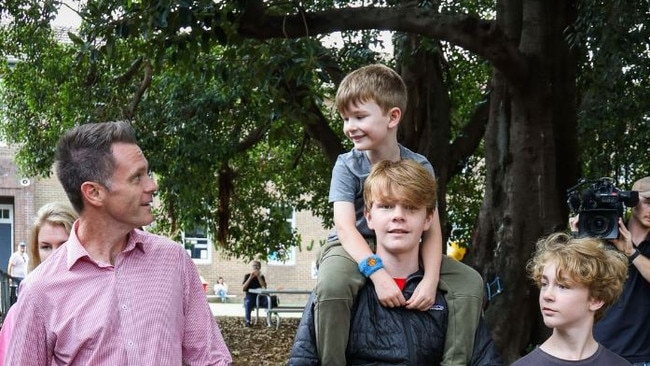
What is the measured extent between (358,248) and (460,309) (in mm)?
455

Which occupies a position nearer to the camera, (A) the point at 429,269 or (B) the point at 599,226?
(A) the point at 429,269

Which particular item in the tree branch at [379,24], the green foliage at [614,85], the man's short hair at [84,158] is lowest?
the man's short hair at [84,158]

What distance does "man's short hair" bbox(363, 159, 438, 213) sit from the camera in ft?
13.3

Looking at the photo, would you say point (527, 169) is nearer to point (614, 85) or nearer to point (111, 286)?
point (614, 85)

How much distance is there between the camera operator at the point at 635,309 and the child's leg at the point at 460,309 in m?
1.76

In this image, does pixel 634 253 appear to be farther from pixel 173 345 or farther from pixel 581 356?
pixel 173 345

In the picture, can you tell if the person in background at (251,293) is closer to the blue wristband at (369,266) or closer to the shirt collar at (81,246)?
the blue wristband at (369,266)

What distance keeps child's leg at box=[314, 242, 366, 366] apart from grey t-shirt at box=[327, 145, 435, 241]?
1.19ft

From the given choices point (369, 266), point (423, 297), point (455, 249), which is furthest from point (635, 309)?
point (455, 249)

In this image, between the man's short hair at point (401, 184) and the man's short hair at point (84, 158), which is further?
the man's short hair at point (401, 184)

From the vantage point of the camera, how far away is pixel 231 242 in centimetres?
2820

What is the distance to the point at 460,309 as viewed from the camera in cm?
407

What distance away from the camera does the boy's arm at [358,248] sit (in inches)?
159

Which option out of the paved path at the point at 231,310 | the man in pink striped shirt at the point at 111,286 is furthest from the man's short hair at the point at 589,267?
the paved path at the point at 231,310
